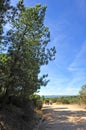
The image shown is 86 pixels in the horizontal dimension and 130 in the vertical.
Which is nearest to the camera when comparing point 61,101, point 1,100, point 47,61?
point 1,100

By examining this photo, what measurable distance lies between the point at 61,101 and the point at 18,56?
52795mm

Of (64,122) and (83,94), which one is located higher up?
(83,94)

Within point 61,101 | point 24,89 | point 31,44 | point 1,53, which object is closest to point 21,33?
point 31,44

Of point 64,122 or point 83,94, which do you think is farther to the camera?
point 83,94

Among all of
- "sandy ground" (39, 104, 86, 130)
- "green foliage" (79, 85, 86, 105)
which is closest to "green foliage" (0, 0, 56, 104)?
"sandy ground" (39, 104, 86, 130)

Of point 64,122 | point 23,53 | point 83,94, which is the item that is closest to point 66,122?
point 64,122

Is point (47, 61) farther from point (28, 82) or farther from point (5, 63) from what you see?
point (5, 63)

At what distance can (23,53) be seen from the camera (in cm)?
2033

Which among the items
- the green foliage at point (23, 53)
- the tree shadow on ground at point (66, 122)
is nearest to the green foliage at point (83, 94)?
the tree shadow on ground at point (66, 122)

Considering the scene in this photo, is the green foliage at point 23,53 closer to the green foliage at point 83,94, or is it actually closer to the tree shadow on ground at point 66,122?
the tree shadow on ground at point 66,122

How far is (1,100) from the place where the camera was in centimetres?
2069

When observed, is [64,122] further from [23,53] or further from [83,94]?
[83,94]

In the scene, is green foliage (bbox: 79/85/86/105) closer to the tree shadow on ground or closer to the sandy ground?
the sandy ground

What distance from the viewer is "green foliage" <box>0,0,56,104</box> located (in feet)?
64.4
